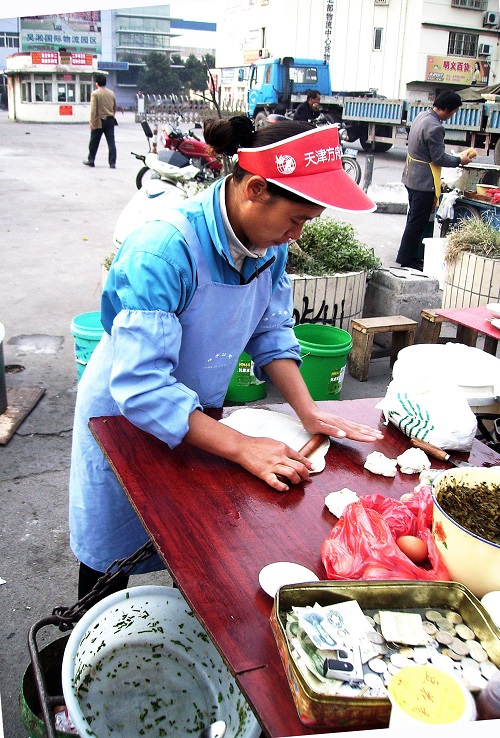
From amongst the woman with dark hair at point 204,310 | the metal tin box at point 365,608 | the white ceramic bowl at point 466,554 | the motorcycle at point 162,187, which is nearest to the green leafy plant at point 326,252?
the motorcycle at point 162,187

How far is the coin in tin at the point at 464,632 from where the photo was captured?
1.06 metres

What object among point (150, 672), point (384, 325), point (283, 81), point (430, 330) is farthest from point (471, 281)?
point (283, 81)

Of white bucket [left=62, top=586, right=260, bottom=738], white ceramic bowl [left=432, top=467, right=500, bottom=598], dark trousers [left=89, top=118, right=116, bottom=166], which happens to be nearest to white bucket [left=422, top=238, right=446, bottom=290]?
white bucket [left=62, top=586, right=260, bottom=738]

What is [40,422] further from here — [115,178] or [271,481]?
[115,178]

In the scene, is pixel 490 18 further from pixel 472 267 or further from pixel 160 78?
pixel 160 78

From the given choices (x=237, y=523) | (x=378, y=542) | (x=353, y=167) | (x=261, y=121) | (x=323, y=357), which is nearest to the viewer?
(x=378, y=542)

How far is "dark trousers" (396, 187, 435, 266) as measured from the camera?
7.00 meters

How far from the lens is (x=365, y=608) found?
1.11 meters

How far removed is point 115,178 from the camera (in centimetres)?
1346

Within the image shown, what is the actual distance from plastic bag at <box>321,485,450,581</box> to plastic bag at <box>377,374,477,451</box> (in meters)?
0.36

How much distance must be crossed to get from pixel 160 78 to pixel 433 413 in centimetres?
5111

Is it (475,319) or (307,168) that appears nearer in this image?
(307,168)

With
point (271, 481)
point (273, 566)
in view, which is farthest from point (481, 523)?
point (271, 481)

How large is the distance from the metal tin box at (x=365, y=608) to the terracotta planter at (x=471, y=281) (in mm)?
4264
